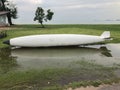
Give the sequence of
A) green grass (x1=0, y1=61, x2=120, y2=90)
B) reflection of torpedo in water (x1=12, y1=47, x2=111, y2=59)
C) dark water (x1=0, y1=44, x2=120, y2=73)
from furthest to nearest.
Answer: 1. reflection of torpedo in water (x1=12, y1=47, x2=111, y2=59)
2. dark water (x1=0, y1=44, x2=120, y2=73)
3. green grass (x1=0, y1=61, x2=120, y2=90)

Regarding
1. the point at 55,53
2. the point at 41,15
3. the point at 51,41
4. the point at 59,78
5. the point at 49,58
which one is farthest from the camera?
the point at 41,15

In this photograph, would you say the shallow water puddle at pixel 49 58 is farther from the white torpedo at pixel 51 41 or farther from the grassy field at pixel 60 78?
the grassy field at pixel 60 78

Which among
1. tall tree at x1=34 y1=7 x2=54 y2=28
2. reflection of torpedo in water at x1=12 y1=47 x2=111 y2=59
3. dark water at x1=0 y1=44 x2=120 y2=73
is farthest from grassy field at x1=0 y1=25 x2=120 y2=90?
tall tree at x1=34 y1=7 x2=54 y2=28

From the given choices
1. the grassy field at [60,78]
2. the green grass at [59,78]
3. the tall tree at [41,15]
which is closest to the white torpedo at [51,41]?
the grassy field at [60,78]

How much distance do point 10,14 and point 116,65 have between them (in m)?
38.6

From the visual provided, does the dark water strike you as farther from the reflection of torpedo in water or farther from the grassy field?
the grassy field

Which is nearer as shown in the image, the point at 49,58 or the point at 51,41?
the point at 49,58

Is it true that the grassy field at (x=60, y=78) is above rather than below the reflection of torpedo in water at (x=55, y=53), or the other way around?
above

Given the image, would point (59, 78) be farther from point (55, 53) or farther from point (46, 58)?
point (55, 53)

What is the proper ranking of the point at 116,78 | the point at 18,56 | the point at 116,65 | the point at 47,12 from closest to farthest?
the point at 116,78 < the point at 116,65 < the point at 18,56 < the point at 47,12

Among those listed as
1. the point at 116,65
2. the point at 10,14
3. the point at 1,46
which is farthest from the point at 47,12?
the point at 116,65

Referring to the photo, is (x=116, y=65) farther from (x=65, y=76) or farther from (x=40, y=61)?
(x=40, y=61)

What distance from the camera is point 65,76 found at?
9.15 m

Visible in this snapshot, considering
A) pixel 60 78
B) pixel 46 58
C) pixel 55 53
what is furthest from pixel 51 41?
pixel 60 78
